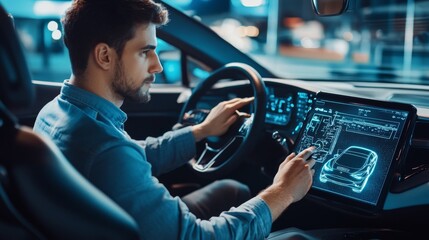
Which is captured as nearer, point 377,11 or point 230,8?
point 377,11

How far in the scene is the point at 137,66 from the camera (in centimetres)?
168

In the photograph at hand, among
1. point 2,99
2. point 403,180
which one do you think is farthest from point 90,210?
point 403,180

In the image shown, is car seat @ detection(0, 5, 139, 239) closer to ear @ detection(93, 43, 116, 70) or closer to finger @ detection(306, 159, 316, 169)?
ear @ detection(93, 43, 116, 70)

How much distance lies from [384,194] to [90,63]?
3.52 ft

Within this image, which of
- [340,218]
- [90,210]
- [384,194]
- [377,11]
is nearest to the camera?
[90,210]

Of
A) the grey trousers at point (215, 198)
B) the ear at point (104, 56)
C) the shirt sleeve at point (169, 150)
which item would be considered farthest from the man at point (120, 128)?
the grey trousers at point (215, 198)

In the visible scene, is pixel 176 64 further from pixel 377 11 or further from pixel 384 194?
pixel 377 11

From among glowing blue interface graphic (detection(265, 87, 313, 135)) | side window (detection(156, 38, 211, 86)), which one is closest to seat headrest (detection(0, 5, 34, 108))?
glowing blue interface graphic (detection(265, 87, 313, 135))

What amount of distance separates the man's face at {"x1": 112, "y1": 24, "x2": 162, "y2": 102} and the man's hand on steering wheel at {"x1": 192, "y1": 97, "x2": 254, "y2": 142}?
747 millimetres

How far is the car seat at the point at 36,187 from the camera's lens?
41.8 inches

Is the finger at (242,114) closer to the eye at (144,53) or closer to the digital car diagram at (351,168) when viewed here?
the digital car diagram at (351,168)

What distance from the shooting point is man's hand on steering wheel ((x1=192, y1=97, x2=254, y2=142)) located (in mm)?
2477

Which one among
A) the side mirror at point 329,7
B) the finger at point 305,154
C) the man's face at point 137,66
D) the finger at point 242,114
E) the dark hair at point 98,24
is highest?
the side mirror at point 329,7

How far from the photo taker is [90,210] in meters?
1.08
